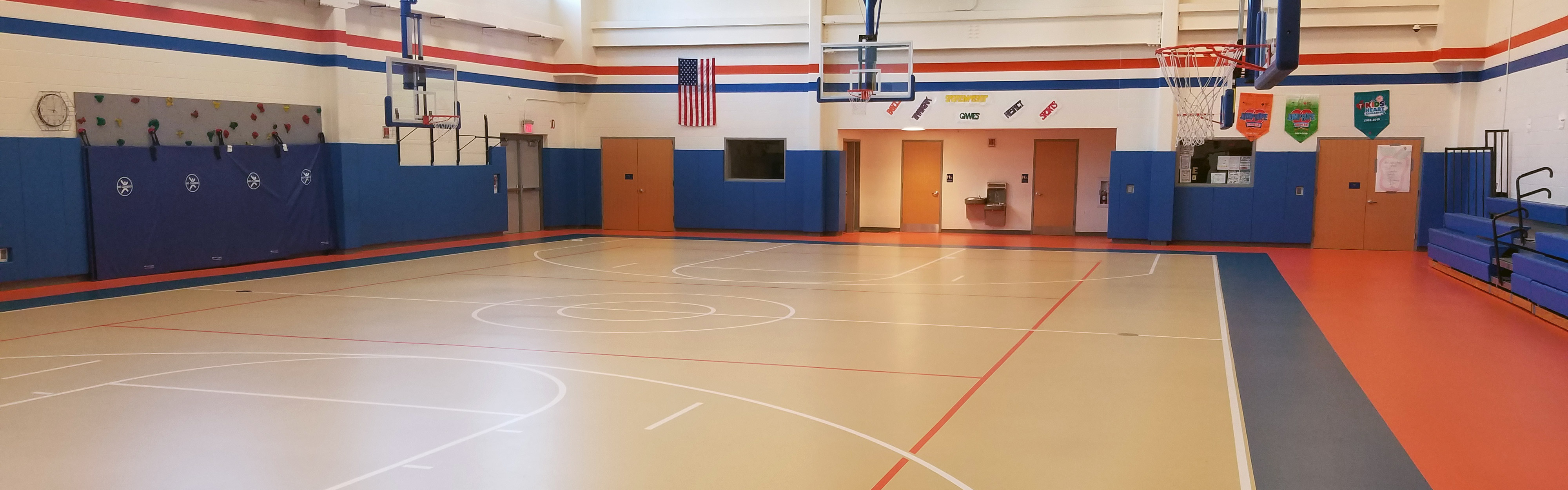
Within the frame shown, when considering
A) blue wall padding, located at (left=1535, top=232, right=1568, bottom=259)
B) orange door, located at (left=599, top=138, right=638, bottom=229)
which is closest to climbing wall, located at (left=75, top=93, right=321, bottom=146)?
orange door, located at (left=599, top=138, right=638, bottom=229)

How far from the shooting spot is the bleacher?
888cm

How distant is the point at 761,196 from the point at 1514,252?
12123mm

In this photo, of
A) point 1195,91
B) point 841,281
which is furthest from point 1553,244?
point 1195,91

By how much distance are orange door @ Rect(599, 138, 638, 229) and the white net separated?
1009 cm

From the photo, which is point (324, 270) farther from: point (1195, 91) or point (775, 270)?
point (1195, 91)

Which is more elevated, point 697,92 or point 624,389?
point 697,92

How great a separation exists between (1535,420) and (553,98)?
55.7ft

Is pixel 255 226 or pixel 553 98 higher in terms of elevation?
pixel 553 98

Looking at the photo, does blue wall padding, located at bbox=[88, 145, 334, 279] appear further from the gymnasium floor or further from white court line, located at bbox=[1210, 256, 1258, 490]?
white court line, located at bbox=[1210, 256, 1258, 490]

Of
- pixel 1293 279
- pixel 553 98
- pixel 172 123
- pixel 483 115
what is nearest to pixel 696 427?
pixel 1293 279

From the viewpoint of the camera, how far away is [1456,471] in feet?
15.3

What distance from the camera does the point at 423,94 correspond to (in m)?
14.5

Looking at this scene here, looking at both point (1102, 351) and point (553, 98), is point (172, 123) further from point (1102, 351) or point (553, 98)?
point (1102, 351)

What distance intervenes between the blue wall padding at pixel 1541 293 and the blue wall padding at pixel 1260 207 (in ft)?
22.7
